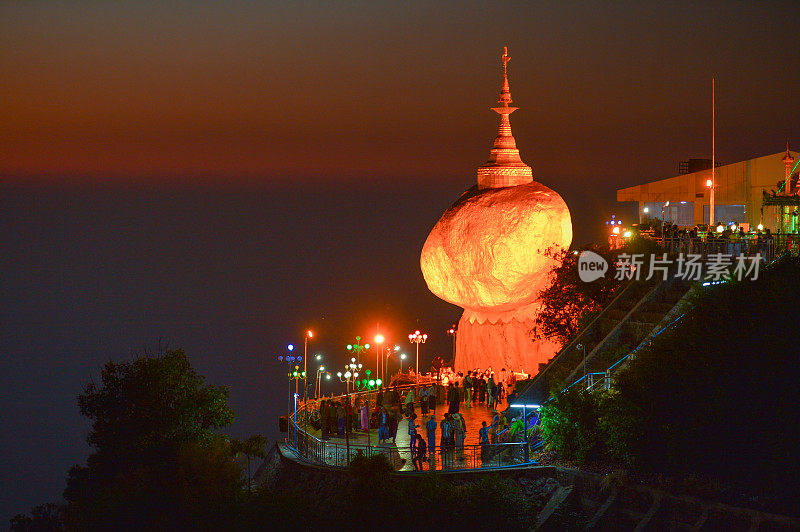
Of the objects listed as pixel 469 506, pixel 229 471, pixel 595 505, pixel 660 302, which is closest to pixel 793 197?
pixel 660 302

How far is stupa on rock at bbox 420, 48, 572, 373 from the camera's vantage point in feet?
115

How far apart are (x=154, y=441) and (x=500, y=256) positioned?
582 inches

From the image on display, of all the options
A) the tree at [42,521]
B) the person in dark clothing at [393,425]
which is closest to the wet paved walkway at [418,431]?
the person in dark clothing at [393,425]

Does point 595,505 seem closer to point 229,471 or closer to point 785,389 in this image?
point 785,389

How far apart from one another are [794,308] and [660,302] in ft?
23.7

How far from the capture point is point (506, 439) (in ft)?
76.3

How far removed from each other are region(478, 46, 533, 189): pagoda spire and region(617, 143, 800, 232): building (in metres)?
4.08

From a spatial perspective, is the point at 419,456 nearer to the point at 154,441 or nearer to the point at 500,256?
the point at 154,441

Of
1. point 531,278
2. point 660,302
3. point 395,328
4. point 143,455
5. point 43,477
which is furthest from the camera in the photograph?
point 395,328

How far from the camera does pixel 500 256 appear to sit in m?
35.0

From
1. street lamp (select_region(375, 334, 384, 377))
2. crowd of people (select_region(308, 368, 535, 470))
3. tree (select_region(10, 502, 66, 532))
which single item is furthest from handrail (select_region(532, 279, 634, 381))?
tree (select_region(10, 502, 66, 532))

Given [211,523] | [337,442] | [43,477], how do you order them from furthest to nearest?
[43,477]
[337,442]
[211,523]

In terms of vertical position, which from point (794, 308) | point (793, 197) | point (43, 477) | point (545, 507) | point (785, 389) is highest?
point (793, 197)

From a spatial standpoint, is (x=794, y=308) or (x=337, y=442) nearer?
(x=794, y=308)
